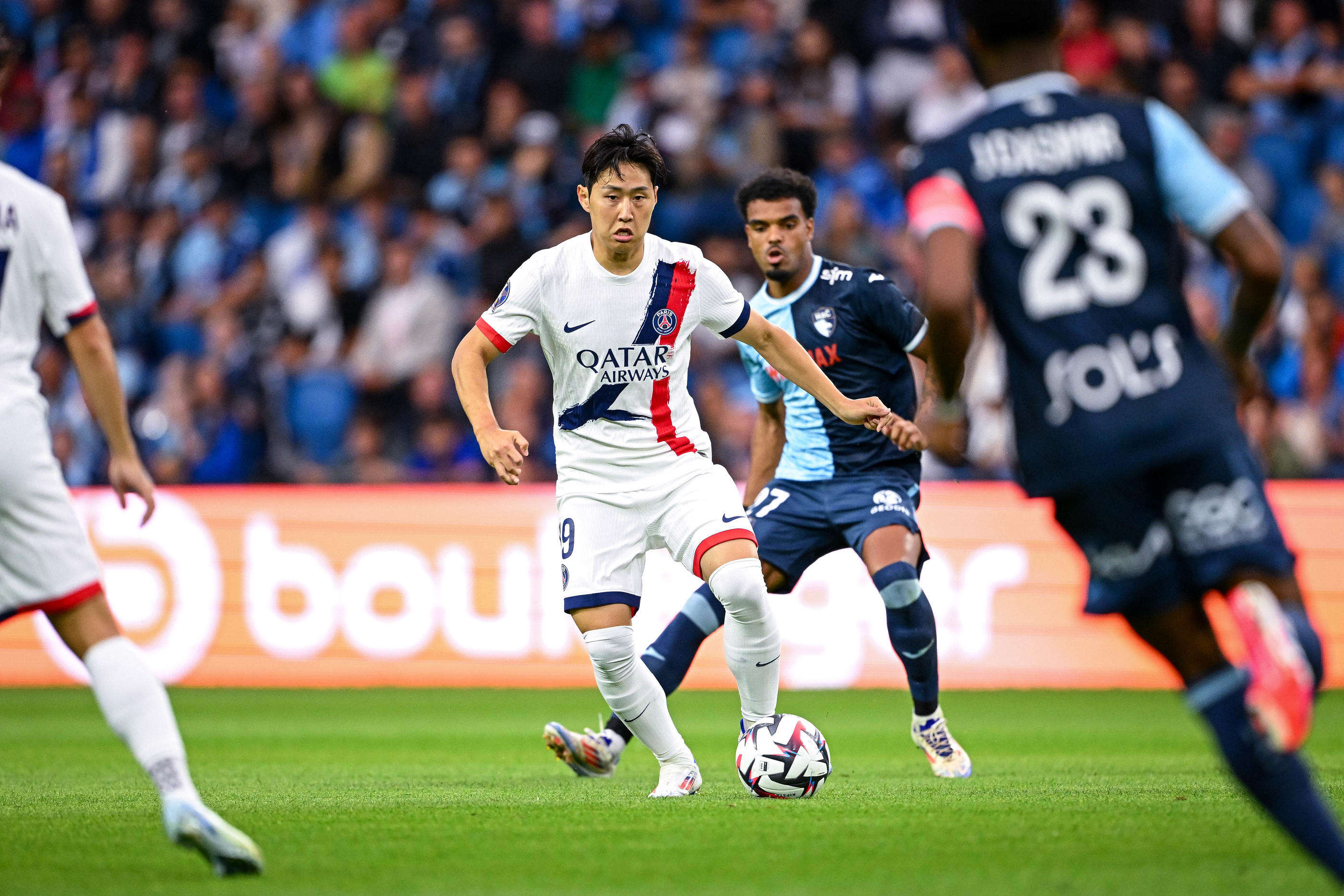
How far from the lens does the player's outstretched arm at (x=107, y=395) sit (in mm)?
4703

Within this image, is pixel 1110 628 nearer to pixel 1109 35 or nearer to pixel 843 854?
pixel 1109 35

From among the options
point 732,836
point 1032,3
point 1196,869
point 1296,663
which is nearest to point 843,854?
point 732,836

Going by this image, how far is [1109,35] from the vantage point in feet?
49.0

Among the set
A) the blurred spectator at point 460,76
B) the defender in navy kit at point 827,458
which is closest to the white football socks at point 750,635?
the defender in navy kit at point 827,458

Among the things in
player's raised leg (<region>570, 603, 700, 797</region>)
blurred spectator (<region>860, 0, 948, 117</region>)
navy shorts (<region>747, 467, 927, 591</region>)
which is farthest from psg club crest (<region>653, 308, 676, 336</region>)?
blurred spectator (<region>860, 0, 948, 117</region>)

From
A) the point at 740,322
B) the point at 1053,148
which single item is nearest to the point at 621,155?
the point at 740,322

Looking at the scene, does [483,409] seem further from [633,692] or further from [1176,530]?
[1176,530]

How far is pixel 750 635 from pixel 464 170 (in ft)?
34.5

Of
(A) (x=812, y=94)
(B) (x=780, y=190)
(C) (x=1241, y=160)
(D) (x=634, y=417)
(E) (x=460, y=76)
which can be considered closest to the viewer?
(D) (x=634, y=417)

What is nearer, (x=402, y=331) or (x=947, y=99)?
(x=947, y=99)

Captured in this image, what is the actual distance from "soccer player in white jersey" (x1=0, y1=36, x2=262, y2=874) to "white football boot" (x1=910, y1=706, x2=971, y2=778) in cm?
358

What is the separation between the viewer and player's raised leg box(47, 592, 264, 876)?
14.8 feet

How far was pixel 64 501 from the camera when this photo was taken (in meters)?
4.65

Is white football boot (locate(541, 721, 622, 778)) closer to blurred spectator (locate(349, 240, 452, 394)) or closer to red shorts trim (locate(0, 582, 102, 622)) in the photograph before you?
red shorts trim (locate(0, 582, 102, 622))
